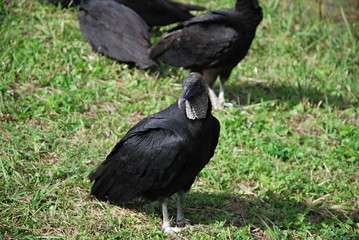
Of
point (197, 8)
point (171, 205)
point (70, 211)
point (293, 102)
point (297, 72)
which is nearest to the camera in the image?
point (70, 211)

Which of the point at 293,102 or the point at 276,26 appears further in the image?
the point at 276,26

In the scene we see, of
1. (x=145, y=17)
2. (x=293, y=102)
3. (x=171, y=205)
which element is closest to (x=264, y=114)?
(x=293, y=102)

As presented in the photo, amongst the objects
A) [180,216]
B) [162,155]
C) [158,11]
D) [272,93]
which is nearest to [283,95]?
[272,93]

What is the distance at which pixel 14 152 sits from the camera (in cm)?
387

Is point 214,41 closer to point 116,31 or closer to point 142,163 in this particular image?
point 116,31

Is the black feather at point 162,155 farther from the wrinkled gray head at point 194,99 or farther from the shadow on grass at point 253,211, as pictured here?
the shadow on grass at point 253,211

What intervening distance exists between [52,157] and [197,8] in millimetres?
3521

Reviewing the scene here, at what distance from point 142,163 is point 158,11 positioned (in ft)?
12.3

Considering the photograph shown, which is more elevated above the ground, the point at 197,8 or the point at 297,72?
the point at 197,8

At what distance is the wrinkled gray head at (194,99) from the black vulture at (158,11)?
11.7 feet

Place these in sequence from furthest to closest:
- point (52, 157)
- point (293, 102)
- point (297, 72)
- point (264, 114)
Result: point (297, 72), point (293, 102), point (264, 114), point (52, 157)

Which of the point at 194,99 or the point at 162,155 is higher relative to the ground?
the point at 194,99

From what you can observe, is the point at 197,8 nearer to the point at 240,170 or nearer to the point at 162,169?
the point at 240,170

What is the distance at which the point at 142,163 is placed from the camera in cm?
327
